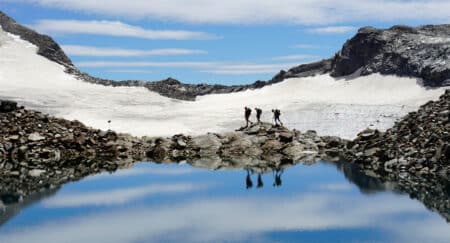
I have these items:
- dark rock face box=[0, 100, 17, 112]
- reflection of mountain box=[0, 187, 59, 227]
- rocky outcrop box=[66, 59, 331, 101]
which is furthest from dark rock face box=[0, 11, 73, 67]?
reflection of mountain box=[0, 187, 59, 227]

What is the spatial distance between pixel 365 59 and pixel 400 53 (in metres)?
8.50

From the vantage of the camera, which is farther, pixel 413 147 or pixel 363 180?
pixel 413 147

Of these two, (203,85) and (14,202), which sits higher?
(203,85)

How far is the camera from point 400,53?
301 feet

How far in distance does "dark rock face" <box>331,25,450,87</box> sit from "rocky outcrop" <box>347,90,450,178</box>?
137ft

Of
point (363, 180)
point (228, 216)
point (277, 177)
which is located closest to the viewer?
point (228, 216)

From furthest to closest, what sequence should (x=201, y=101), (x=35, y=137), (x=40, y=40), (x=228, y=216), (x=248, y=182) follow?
(x=40, y=40)
(x=201, y=101)
(x=35, y=137)
(x=248, y=182)
(x=228, y=216)

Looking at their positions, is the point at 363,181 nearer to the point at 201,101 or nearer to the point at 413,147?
the point at 413,147

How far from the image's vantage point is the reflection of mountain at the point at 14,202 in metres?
20.3

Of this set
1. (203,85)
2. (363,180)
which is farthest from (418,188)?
(203,85)

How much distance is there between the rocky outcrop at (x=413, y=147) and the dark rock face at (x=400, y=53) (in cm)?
4185

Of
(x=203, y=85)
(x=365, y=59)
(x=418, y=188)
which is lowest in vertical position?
(x=418, y=188)

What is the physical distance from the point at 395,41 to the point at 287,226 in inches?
3189

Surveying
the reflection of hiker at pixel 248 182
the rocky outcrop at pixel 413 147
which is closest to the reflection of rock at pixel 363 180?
the rocky outcrop at pixel 413 147
